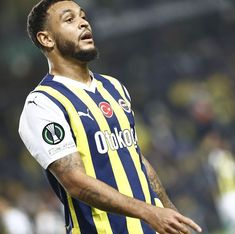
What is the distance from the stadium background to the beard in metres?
8.93

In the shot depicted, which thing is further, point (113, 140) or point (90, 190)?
point (113, 140)

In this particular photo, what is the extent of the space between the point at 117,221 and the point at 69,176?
356mm

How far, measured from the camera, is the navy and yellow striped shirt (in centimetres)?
437

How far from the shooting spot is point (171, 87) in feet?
61.5

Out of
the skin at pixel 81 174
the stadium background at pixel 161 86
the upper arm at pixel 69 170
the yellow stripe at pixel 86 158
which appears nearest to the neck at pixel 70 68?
the skin at pixel 81 174

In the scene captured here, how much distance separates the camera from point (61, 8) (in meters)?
4.67

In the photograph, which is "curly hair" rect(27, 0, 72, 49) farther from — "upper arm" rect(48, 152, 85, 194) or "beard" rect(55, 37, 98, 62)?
"upper arm" rect(48, 152, 85, 194)

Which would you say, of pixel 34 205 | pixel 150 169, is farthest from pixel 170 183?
pixel 150 169

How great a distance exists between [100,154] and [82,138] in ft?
0.40

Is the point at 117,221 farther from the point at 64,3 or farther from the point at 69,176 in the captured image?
the point at 64,3

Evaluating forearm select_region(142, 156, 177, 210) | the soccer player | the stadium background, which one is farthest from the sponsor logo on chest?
the stadium background

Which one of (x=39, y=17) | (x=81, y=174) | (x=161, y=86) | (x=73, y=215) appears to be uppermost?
(x=161, y=86)

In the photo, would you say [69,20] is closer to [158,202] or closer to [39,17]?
[39,17]

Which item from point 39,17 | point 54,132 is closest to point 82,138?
point 54,132
